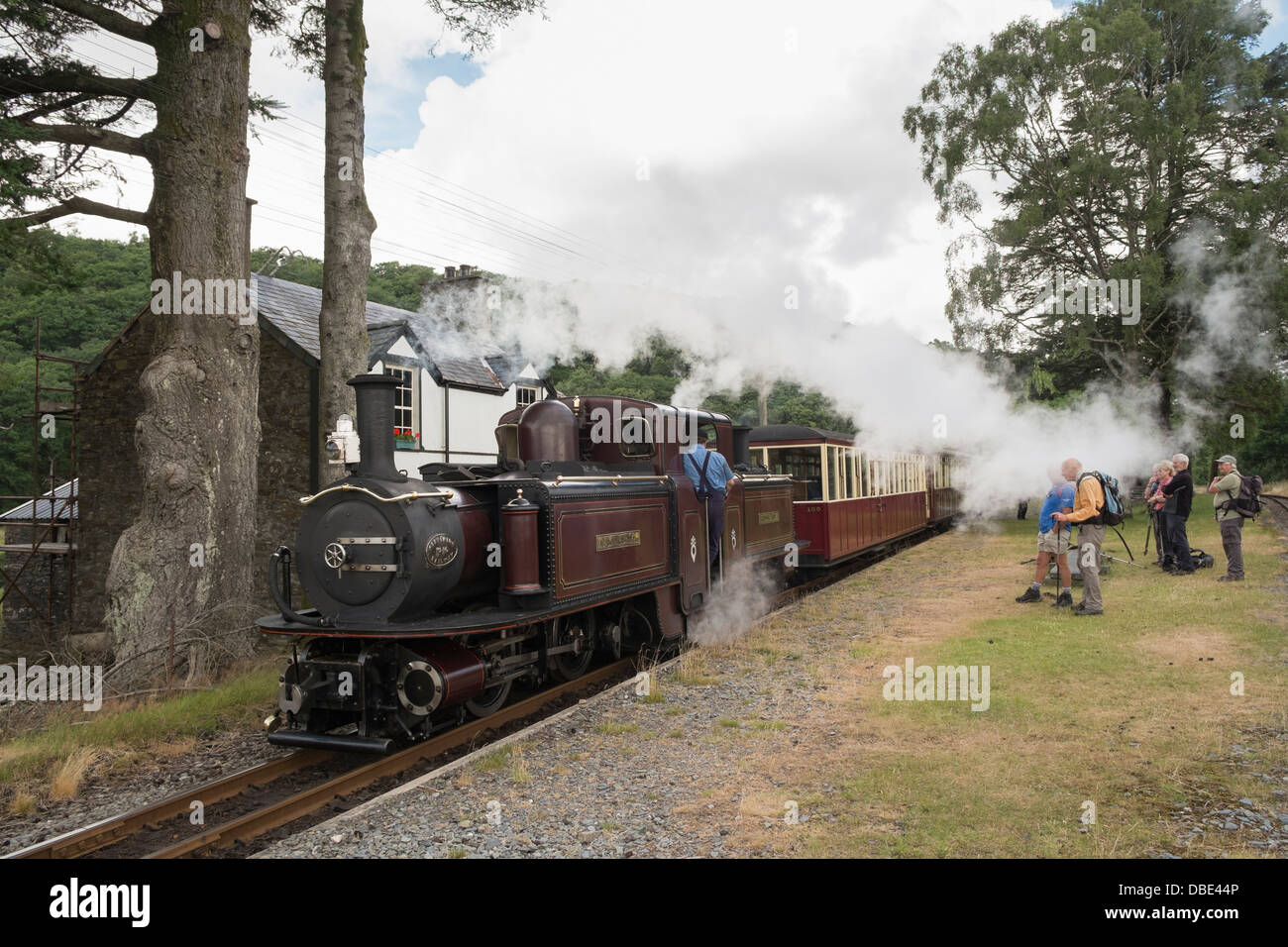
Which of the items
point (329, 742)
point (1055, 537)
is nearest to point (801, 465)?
point (1055, 537)

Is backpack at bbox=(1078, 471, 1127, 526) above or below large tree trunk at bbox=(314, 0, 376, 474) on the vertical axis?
below

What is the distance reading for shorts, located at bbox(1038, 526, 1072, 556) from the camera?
10656mm

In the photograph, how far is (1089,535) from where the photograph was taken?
9789 mm

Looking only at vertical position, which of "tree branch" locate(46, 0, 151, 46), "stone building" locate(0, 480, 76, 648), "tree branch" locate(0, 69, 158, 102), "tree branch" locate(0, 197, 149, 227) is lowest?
"stone building" locate(0, 480, 76, 648)

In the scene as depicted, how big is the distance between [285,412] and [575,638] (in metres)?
9.13

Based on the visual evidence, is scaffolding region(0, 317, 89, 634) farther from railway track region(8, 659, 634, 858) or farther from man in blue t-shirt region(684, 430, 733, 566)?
railway track region(8, 659, 634, 858)

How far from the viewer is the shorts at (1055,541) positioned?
1066 centimetres

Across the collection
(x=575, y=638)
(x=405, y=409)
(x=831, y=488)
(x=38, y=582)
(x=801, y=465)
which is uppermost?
(x=405, y=409)

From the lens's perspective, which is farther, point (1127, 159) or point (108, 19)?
point (1127, 159)

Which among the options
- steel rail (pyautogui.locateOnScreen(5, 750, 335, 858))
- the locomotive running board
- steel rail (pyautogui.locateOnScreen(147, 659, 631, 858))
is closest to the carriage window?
steel rail (pyautogui.locateOnScreen(147, 659, 631, 858))

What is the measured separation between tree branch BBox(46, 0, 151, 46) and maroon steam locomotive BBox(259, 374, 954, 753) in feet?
18.6

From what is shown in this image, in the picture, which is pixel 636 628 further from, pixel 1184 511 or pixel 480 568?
pixel 1184 511

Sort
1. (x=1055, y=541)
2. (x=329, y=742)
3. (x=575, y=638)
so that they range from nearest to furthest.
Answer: (x=329, y=742) → (x=575, y=638) → (x=1055, y=541)
